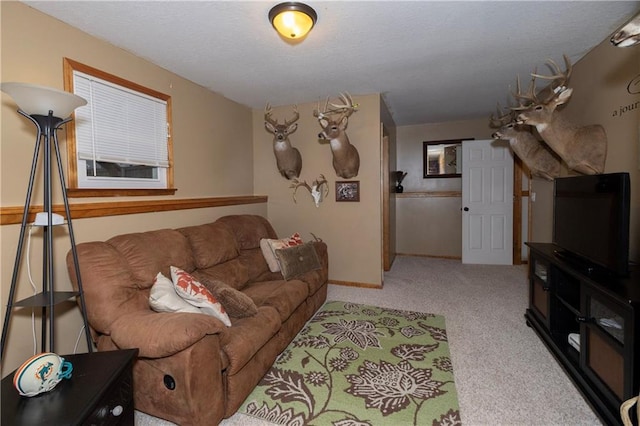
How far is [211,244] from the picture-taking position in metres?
2.72

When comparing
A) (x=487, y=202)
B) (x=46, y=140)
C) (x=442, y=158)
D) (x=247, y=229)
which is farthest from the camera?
(x=442, y=158)

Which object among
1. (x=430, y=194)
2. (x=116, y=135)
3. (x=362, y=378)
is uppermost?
(x=116, y=135)

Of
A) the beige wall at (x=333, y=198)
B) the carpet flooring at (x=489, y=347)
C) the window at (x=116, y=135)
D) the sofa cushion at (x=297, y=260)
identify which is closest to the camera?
the carpet flooring at (x=489, y=347)

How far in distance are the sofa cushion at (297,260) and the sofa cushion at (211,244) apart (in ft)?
1.59

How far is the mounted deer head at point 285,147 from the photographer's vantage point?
3.76 meters

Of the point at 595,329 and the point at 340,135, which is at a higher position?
the point at 340,135

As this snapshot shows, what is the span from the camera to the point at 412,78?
3.29 m

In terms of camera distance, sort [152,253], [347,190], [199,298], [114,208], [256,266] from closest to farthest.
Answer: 1. [199,298]
2. [152,253]
3. [114,208]
4. [256,266]
5. [347,190]

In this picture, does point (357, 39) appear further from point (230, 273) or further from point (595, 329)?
point (595, 329)

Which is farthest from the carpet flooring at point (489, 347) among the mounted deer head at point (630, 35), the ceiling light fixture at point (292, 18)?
the ceiling light fixture at point (292, 18)

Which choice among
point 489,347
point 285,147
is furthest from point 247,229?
point 489,347

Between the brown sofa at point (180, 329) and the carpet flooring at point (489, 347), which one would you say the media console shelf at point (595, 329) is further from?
the brown sofa at point (180, 329)

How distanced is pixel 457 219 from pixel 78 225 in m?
5.55

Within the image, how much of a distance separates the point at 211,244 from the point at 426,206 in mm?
4353
